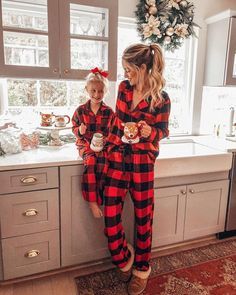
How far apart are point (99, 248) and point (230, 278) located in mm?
926

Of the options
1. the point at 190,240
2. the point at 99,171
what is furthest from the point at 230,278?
the point at 99,171

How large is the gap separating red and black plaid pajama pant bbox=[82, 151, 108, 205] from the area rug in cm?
59

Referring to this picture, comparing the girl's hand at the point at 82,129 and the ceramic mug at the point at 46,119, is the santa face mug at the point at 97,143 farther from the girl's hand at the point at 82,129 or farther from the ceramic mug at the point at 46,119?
the ceramic mug at the point at 46,119

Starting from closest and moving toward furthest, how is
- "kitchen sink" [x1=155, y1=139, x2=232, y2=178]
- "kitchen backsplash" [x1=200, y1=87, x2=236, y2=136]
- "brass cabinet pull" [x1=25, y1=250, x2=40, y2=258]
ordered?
"brass cabinet pull" [x1=25, y1=250, x2=40, y2=258], "kitchen sink" [x1=155, y1=139, x2=232, y2=178], "kitchen backsplash" [x1=200, y1=87, x2=236, y2=136]

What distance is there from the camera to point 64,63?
1781 mm

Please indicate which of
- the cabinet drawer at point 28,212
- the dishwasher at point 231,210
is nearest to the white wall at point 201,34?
the dishwasher at point 231,210

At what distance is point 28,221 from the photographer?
1646 millimetres

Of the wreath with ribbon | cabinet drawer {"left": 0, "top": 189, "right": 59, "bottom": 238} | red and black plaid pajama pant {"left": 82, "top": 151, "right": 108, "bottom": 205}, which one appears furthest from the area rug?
the wreath with ribbon

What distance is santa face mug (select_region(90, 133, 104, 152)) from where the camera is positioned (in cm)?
160

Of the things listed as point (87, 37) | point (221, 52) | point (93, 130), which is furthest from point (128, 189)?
point (221, 52)

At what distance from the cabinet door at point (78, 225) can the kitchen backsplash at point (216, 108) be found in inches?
55.8

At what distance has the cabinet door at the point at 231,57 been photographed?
226 centimetres

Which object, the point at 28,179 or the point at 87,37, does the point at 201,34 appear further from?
the point at 28,179

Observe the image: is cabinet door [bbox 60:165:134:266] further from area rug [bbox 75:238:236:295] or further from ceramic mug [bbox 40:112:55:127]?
ceramic mug [bbox 40:112:55:127]
